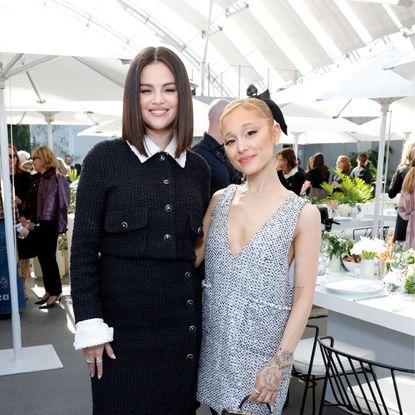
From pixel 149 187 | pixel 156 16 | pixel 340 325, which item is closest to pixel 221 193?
pixel 149 187

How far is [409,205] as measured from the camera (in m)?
5.36

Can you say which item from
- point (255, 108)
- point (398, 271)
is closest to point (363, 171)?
point (398, 271)

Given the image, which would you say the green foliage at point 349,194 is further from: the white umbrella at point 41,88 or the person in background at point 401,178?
the white umbrella at point 41,88

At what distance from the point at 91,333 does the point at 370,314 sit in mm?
1678

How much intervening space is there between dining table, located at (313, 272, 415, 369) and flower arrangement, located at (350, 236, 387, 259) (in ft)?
0.48

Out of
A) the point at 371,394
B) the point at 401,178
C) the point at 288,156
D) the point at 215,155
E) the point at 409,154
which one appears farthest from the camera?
the point at 288,156

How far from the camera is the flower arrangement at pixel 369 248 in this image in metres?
3.31

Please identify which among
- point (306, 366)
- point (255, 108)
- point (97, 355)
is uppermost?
point (255, 108)

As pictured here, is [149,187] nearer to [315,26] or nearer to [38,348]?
[38,348]

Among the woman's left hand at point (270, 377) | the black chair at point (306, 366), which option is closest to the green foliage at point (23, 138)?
the black chair at point (306, 366)

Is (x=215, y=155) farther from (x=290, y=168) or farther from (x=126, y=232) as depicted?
(x=290, y=168)

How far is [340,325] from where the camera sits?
357 cm

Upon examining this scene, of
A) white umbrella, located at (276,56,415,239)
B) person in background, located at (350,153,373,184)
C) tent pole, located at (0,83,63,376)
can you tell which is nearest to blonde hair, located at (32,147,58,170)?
tent pole, located at (0,83,63,376)

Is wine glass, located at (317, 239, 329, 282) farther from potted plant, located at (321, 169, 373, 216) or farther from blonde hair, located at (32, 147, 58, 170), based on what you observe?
potted plant, located at (321, 169, 373, 216)
